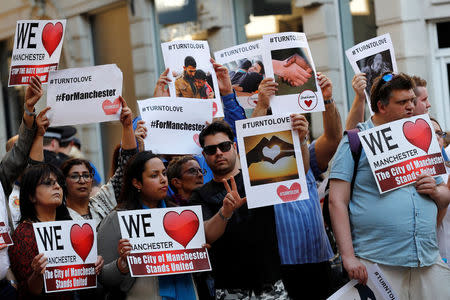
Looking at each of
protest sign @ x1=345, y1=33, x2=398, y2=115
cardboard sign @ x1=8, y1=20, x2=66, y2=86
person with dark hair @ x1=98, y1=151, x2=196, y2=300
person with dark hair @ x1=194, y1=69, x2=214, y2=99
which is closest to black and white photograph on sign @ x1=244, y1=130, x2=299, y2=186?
person with dark hair @ x1=98, y1=151, x2=196, y2=300

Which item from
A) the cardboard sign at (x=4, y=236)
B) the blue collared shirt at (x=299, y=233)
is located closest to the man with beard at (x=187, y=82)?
the blue collared shirt at (x=299, y=233)

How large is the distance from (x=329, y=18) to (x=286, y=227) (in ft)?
20.6

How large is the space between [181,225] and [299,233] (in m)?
0.76

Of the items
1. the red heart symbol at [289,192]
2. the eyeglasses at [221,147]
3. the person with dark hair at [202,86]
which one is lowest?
the red heart symbol at [289,192]

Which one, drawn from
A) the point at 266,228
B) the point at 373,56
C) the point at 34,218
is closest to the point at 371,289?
the point at 266,228

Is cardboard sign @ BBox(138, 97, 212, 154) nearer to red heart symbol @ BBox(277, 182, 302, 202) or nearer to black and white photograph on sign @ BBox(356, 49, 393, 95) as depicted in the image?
black and white photograph on sign @ BBox(356, 49, 393, 95)

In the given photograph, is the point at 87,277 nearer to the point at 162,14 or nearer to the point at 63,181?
the point at 63,181

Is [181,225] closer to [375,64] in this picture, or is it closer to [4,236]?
[4,236]

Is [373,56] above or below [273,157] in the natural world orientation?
above

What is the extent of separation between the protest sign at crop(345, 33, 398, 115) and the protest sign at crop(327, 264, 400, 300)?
159cm

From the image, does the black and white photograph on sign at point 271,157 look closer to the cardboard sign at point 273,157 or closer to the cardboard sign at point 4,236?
the cardboard sign at point 273,157

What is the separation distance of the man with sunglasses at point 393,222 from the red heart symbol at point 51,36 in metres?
2.05

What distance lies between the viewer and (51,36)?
580 cm

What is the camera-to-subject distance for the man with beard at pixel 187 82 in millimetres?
6340
